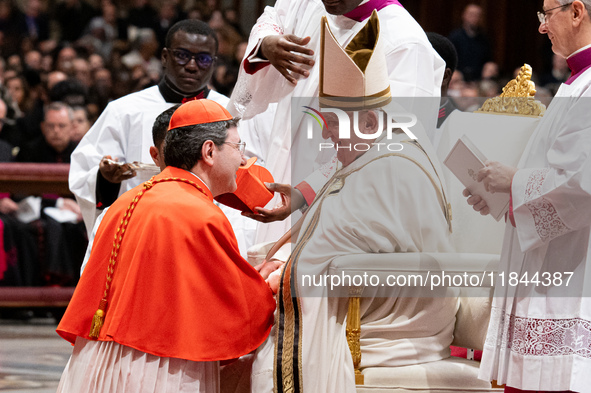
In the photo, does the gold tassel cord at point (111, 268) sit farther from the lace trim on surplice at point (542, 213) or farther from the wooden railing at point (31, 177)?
the wooden railing at point (31, 177)

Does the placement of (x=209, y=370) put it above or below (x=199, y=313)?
below

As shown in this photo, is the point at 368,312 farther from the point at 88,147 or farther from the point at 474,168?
the point at 88,147

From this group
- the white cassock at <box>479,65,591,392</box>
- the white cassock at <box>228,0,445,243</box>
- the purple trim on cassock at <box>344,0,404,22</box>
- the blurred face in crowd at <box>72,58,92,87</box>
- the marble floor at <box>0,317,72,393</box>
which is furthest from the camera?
the blurred face in crowd at <box>72,58,92,87</box>

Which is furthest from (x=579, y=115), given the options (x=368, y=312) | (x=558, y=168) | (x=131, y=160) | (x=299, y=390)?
(x=131, y=160)

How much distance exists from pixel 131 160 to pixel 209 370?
236 cm

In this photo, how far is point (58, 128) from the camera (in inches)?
271

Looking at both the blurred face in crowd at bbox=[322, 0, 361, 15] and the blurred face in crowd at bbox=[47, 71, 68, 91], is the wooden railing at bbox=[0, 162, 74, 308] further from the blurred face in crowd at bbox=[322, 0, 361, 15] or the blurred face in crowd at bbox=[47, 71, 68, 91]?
the blurred face in crowd at bbox=[322, 0, 361, 15]

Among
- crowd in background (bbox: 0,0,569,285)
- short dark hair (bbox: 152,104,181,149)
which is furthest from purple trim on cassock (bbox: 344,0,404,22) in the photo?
crowd in background (bbox: 0,0,569,285)

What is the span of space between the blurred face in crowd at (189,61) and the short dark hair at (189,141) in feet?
6.30

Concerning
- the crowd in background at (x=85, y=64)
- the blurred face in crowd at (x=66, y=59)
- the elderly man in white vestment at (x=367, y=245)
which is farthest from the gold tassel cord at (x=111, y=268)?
the blurred face in crowd at (x=66, y=59)

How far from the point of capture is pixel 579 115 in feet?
9.41

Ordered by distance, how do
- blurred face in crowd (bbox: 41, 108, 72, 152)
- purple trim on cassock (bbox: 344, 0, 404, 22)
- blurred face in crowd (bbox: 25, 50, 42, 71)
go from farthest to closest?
blurred face in crowd (bbox: 25, 50, 42, 71), blurred face in crowd (bbox: 41, 108, 72, 152), purple trim on cassock (bbox: 344, 0, 404, 22)

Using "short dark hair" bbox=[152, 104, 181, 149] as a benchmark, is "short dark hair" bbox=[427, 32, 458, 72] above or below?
above

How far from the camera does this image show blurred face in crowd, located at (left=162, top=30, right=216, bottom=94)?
505 cm
